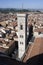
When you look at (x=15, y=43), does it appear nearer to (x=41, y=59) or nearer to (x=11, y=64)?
(x=41, y=59)

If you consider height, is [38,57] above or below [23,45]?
above

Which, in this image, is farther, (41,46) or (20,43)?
(20,43)

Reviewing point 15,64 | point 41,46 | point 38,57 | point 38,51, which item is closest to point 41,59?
point 38,57

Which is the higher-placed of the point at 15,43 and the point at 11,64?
the point at 11,64

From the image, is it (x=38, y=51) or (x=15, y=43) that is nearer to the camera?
(x=38, y=51)

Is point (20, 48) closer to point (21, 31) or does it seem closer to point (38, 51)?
point (21, 31)

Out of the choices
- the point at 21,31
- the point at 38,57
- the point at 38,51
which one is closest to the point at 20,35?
the point at 21,31

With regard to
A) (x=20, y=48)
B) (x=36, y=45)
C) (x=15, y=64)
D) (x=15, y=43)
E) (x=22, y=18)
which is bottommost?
(x=15, y=43)

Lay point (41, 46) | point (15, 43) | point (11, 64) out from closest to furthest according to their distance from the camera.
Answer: point (11, 64) → point (41, 46) → point (15, 43)

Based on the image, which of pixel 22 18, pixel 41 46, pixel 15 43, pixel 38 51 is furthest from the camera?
pixel 15 43
